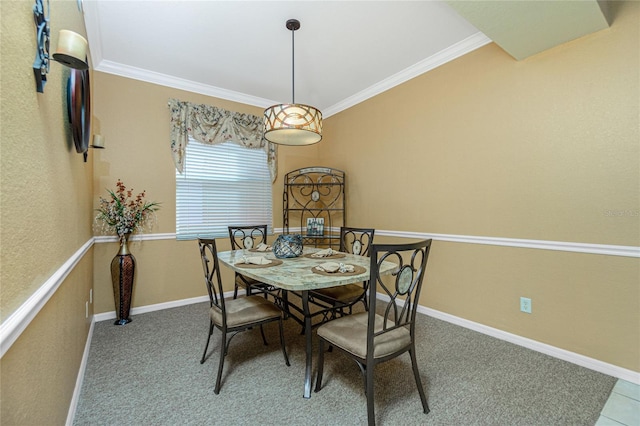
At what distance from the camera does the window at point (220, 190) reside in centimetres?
353

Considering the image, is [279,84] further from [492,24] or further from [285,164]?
[492,24]

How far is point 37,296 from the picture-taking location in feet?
3.04

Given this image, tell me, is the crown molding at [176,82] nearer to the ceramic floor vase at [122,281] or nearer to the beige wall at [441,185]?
the beige wall at [441,185]

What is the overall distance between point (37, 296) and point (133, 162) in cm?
268

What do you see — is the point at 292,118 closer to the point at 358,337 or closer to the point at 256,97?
the point at 358,337

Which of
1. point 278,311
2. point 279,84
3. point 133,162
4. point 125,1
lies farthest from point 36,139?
point 279,84

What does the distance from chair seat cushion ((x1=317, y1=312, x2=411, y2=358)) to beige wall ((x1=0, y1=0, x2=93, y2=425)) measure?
1260 mm

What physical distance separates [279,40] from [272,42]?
3.1 inches

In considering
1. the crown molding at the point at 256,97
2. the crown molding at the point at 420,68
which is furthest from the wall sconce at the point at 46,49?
the crown molding at the point at 420,68

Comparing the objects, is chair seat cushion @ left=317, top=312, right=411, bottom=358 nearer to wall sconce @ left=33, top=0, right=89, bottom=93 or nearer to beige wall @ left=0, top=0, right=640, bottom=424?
beige wall @ left=0, top=0, right=640, bottom=424

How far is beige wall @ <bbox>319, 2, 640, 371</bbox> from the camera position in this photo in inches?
75.2

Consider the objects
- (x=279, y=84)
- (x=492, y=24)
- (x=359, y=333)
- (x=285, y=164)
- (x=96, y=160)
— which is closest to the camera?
(x=359, y=333)

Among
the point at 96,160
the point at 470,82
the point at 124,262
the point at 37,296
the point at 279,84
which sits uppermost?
the point at 279,84

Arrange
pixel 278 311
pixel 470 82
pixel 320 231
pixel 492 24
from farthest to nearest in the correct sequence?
pixel 320 231
pixel 470 82
pixel 278 311
pixel 492 24
